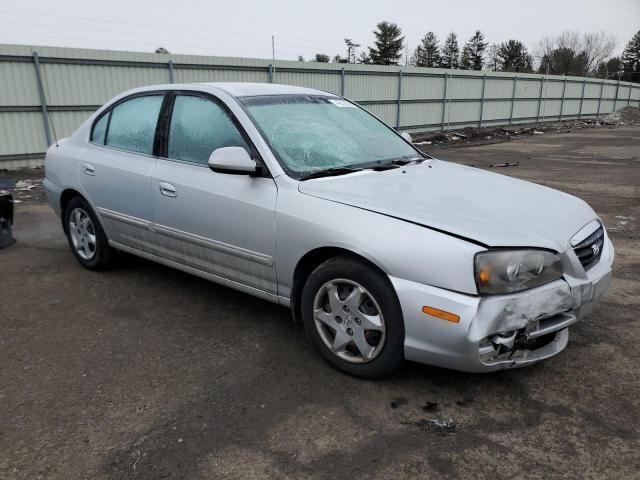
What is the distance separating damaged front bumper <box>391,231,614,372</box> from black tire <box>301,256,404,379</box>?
58 mm

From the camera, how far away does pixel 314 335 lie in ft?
10.2

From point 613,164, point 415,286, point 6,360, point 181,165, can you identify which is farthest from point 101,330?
point 613,164

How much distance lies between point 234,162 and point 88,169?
1971mm

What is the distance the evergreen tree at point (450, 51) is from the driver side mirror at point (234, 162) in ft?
275

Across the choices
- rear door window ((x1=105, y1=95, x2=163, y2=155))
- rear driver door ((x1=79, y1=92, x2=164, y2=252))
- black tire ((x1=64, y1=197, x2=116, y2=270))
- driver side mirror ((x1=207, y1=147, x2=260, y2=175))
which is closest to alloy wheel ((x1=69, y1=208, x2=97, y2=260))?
black tire ((x1=64, y1=197, x2=116, y2=270))

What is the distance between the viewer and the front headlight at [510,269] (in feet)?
8.21

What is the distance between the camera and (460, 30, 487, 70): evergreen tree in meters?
82.1

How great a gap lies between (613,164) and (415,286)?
12848mm

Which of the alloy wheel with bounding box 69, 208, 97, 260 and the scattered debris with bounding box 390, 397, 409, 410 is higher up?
the alloy wheel with bounding box 69, 208, 97, 260

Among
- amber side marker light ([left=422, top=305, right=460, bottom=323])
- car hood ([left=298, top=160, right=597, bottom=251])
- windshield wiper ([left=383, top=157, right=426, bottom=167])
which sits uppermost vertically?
windshield wiper ([left=383, top=157, right=426, bottom=167])

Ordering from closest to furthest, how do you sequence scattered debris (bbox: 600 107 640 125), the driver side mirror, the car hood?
the car hood, the driver side mirror, scattered debris (bbox: 600 107 640 125)

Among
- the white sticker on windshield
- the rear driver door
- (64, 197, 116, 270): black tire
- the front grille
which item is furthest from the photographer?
(64, 197, 116, 270): black tire

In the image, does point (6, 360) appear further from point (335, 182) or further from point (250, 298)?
point (335, 182)

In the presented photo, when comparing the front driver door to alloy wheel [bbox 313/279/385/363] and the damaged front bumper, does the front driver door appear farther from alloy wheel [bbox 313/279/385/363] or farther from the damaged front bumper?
the damaged front bumper
